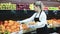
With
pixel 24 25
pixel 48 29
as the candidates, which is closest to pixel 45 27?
pixel 48 29

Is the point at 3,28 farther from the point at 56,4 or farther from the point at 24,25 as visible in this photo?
the point at 56,4

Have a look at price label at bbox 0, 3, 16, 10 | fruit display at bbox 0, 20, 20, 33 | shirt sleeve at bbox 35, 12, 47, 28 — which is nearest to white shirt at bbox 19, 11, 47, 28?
shirt sleeve at bbox 35, 12, 47, 28

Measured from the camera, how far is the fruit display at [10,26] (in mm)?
2110

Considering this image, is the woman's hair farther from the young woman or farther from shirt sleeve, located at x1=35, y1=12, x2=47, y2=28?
shirt sleeve, located at x1=35, y1=12, x2=47, y2=28

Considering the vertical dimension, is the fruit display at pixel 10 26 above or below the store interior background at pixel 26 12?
below

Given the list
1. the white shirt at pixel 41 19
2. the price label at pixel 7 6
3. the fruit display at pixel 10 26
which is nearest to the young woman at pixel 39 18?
the white shirt at pixel 41 19

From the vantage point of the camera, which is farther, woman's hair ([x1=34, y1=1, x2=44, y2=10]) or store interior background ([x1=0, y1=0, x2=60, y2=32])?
woman's hair ([x1=34, y1=1, x2=44, y2=10])

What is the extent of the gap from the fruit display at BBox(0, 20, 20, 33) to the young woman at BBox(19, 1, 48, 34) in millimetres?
179

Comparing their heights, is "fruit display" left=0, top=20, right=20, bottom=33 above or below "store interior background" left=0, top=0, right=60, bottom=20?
below

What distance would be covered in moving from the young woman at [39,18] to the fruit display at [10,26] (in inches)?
7.0

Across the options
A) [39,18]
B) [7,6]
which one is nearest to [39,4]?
[39,18]

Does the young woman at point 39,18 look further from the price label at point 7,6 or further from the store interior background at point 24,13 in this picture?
the price label at point 7,6

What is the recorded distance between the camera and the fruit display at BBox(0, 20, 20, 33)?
211 cm

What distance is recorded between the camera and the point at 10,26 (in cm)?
213
